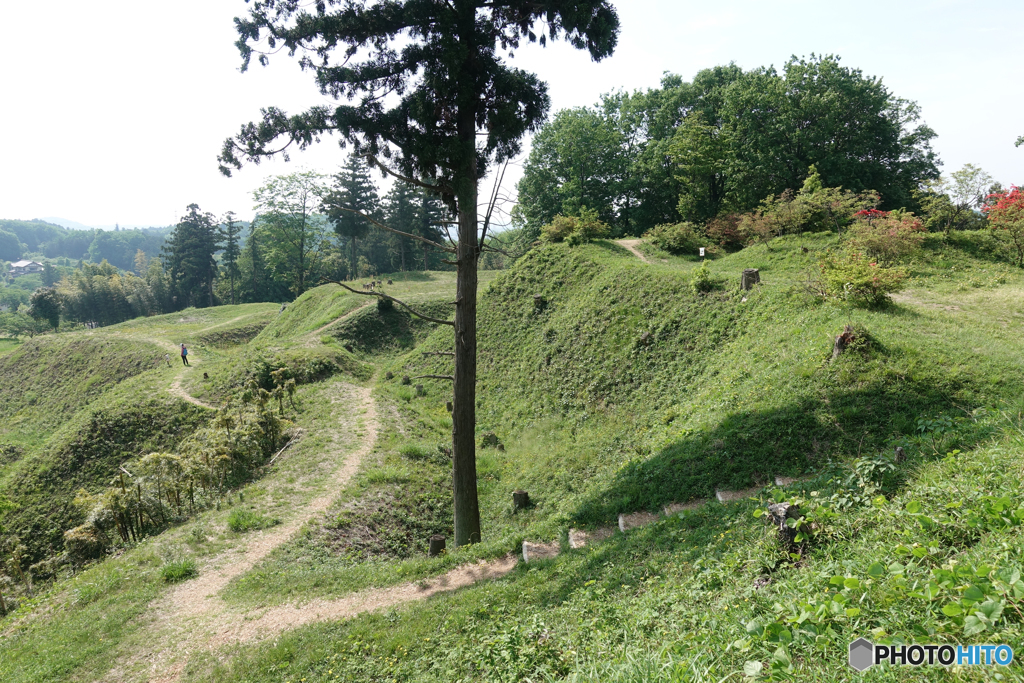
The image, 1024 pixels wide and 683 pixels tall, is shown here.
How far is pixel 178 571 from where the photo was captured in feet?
29.7

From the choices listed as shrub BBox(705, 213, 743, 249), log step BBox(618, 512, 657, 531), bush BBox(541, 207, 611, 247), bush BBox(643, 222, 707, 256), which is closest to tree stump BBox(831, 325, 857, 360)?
log step BBox(618, 512, 657, 531)

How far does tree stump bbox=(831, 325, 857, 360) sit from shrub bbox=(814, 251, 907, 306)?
284 centimetres

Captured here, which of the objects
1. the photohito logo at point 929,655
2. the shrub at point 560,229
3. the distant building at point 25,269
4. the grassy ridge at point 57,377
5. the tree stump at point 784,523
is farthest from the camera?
the distant building at point 25,269

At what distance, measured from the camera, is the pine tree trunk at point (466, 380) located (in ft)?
29.3

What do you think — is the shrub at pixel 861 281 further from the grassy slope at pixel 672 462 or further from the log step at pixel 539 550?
the log step at pixel 539 550

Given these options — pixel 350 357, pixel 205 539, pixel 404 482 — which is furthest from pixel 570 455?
pixel 350 357

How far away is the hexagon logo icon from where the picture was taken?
2719 millimetres

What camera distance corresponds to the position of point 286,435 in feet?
55.2

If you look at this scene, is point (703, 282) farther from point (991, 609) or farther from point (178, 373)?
point (178, 373)

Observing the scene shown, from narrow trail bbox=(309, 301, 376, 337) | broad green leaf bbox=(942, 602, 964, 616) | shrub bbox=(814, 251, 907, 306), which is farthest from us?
narrow trail bbox=(309, 301, 376, 337)

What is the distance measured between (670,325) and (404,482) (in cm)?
970

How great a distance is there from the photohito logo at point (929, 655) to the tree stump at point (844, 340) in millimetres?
8445

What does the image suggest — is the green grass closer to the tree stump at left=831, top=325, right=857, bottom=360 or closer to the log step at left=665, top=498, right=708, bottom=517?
the log step at left=665, top=498, right=708, bottom=517

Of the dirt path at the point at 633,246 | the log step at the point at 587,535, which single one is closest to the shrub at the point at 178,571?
the log step at the point at 587,535
